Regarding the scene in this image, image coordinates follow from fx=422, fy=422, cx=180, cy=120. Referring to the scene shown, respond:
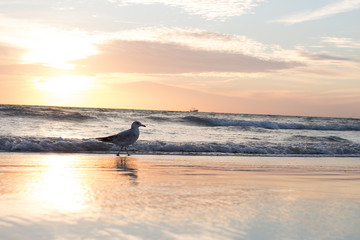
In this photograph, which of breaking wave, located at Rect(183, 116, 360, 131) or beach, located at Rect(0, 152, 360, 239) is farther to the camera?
breaking wave, located at Rect(183, 116, 360, 131)

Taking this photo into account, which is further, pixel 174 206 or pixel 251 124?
pixel 251 124

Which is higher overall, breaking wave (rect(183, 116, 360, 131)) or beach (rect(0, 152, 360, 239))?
breaking wave (rect(183, 116, 360, 131))

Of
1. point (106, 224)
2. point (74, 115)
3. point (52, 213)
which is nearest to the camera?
point (106, 224)

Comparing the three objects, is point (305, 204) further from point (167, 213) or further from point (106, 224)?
point (106, 224)

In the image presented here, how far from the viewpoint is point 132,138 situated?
38.1 feet

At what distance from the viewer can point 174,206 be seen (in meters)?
4.20

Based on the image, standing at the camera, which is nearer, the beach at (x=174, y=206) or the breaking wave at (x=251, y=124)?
the beach at (x=174, y=206)

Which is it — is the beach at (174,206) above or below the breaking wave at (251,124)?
below

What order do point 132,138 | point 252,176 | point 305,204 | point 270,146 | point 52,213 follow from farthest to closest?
point 270,146 → point 132,138 → point 252,176 → point 305,204 → point 52,213

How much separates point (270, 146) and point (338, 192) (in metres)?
9.71

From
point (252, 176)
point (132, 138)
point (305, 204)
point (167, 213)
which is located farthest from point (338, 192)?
point (132, 138)

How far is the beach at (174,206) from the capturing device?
3215mm

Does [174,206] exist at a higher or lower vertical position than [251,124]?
lower

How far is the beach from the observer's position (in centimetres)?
321
